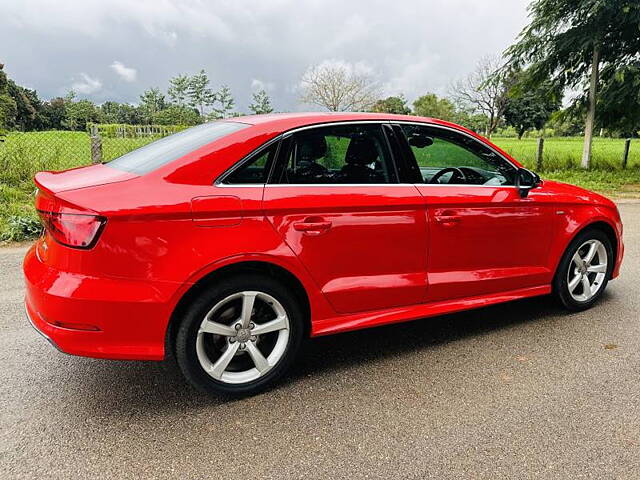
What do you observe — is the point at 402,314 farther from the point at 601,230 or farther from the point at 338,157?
the point at 601,230

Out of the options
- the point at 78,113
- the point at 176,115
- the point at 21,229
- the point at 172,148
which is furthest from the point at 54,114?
the point at 172,148

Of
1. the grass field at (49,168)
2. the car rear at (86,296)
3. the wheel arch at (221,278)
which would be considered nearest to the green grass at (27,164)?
the grass field at (49,168)

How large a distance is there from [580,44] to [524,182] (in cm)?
1440

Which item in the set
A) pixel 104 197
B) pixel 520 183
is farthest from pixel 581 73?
pixel 104 197

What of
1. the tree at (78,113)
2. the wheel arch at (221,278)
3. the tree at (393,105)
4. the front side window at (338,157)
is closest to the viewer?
the wheel arch at (221,278)

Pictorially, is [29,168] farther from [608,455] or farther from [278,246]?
[608,455]

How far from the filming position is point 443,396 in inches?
109

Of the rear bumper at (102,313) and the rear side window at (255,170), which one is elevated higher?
the rear side window at (255,170)

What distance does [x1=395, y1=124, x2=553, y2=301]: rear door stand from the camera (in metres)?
3.23

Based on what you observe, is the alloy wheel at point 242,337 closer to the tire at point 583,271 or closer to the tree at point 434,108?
the tire at point 583,271

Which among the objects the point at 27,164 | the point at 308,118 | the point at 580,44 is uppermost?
the point at 580,44

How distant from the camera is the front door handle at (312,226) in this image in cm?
271

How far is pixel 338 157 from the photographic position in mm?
2990

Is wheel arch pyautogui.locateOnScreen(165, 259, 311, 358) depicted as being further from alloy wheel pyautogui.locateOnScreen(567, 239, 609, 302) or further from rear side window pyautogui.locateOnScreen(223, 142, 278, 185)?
alloy wheel pyautogui.locateOnScreen(567, 239, 609, 302)
